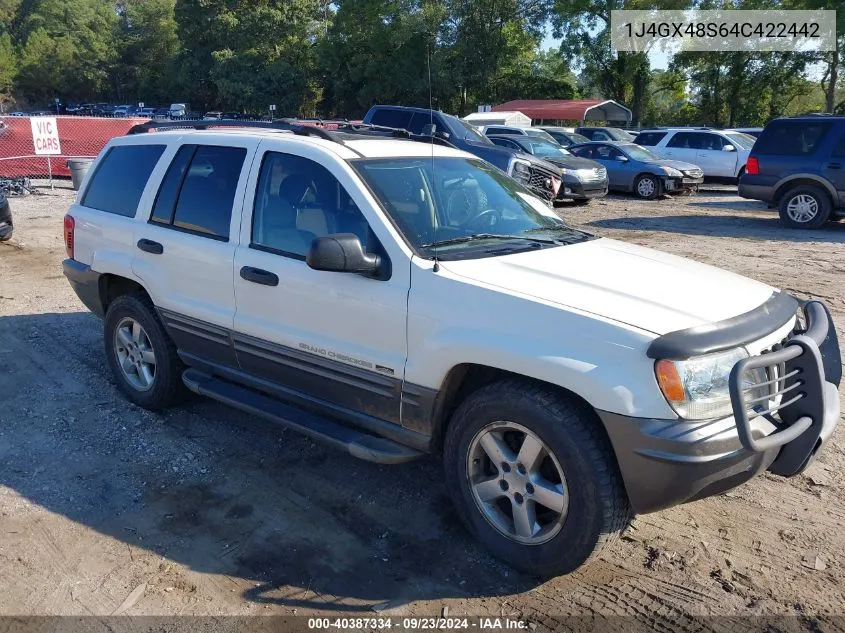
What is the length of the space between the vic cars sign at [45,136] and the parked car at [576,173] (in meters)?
10.6

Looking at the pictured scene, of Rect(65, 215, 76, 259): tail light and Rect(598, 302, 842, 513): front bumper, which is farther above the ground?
Rect(65, 215, 76, 259): tail light

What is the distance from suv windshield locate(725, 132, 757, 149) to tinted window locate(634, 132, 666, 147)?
1829mm

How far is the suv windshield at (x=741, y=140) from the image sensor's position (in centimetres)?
2014

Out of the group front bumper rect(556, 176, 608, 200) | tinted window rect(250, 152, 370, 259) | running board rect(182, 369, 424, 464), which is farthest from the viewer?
front bumper rect(556, 176, 608, 200)

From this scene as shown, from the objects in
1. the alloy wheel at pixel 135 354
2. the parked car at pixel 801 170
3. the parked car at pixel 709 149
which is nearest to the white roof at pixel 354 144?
the alloy wheel at pixel 135 354

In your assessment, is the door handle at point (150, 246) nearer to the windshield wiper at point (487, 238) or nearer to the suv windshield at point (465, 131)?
the windshield wiper at point (487, 238)

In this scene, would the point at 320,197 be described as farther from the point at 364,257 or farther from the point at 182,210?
the point at 182,210

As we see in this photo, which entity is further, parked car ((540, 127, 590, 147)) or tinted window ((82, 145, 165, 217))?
parked car ((540, 127, 590, 147))

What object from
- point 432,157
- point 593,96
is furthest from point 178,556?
point 593,96

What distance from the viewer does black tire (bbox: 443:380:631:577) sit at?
2.96m

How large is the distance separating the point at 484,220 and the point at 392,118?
12466mm

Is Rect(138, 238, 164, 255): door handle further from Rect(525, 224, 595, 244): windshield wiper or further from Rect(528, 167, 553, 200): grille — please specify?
Rect(528, 167, 553, 200): grille

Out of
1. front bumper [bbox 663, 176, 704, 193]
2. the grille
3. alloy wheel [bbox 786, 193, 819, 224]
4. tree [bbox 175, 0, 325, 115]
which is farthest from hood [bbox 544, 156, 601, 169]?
tree [bbox 175, 0, 325, 115]

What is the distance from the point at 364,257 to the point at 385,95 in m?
46.5
